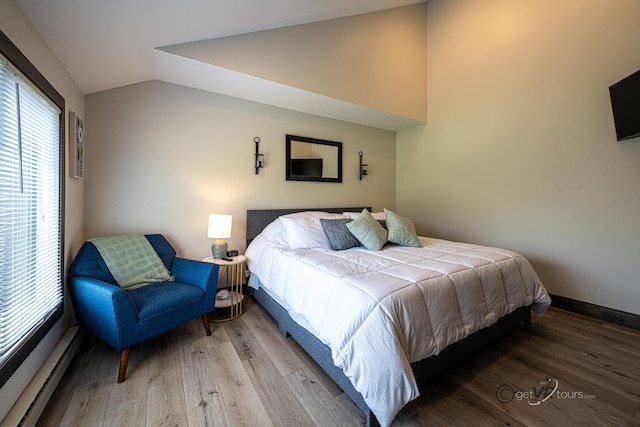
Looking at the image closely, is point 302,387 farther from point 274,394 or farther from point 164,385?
point 164,385

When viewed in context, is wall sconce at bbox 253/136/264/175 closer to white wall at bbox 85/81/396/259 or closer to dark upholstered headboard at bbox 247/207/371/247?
white wall at bbox 85/81/396/259

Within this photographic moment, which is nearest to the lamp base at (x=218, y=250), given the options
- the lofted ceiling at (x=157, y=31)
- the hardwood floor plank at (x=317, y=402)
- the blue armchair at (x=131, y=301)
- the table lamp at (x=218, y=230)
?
the table lamp at (x=218, y=230)

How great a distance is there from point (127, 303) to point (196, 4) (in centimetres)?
209

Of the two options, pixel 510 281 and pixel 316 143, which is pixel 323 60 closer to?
pixel 316 143

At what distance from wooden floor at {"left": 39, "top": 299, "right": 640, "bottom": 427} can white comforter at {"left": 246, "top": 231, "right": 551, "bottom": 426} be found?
33 centimetres

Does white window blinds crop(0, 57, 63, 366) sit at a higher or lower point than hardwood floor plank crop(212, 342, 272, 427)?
higher

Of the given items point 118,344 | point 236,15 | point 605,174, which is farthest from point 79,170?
point 605,174

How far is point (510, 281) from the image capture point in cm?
200

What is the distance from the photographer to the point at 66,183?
1.91 metres

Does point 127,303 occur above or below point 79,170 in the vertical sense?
below

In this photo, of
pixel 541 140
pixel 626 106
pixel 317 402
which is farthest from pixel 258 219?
pixel 626 106

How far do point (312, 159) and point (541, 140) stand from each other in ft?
9.02

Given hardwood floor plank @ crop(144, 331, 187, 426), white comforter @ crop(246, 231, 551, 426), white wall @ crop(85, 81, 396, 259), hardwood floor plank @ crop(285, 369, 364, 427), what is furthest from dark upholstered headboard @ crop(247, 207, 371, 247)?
hardwood floor plank @ crop(285, 369, 364, 427)

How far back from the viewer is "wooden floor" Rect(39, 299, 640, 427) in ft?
4.52
